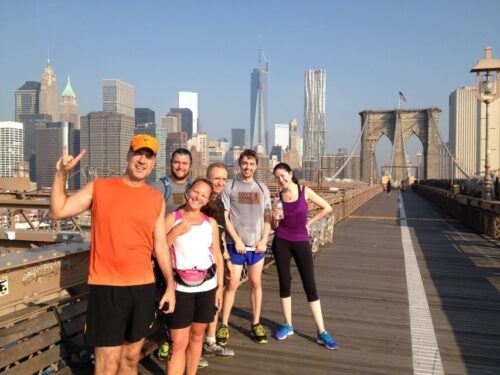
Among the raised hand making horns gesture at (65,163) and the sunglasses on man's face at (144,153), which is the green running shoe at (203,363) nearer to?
the sunglasses on man's face at (144,153)

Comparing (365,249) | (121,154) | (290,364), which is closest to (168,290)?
(290,364)

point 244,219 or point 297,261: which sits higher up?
point 244,219

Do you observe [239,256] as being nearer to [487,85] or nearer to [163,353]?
[163,353]

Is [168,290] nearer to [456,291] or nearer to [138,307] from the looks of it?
[138,307]

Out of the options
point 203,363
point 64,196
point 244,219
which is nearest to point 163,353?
point 203,363

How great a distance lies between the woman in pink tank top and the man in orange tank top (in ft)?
1.07

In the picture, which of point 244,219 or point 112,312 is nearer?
point 112,312

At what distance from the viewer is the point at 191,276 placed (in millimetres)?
2938

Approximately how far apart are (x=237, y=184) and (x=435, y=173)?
306ft

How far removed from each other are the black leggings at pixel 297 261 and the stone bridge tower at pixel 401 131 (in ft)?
279

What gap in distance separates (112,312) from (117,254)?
32cm

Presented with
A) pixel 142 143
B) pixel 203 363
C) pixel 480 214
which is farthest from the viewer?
pixel 480 214

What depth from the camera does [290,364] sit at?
11.8 ft

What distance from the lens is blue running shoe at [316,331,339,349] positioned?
3928mm
